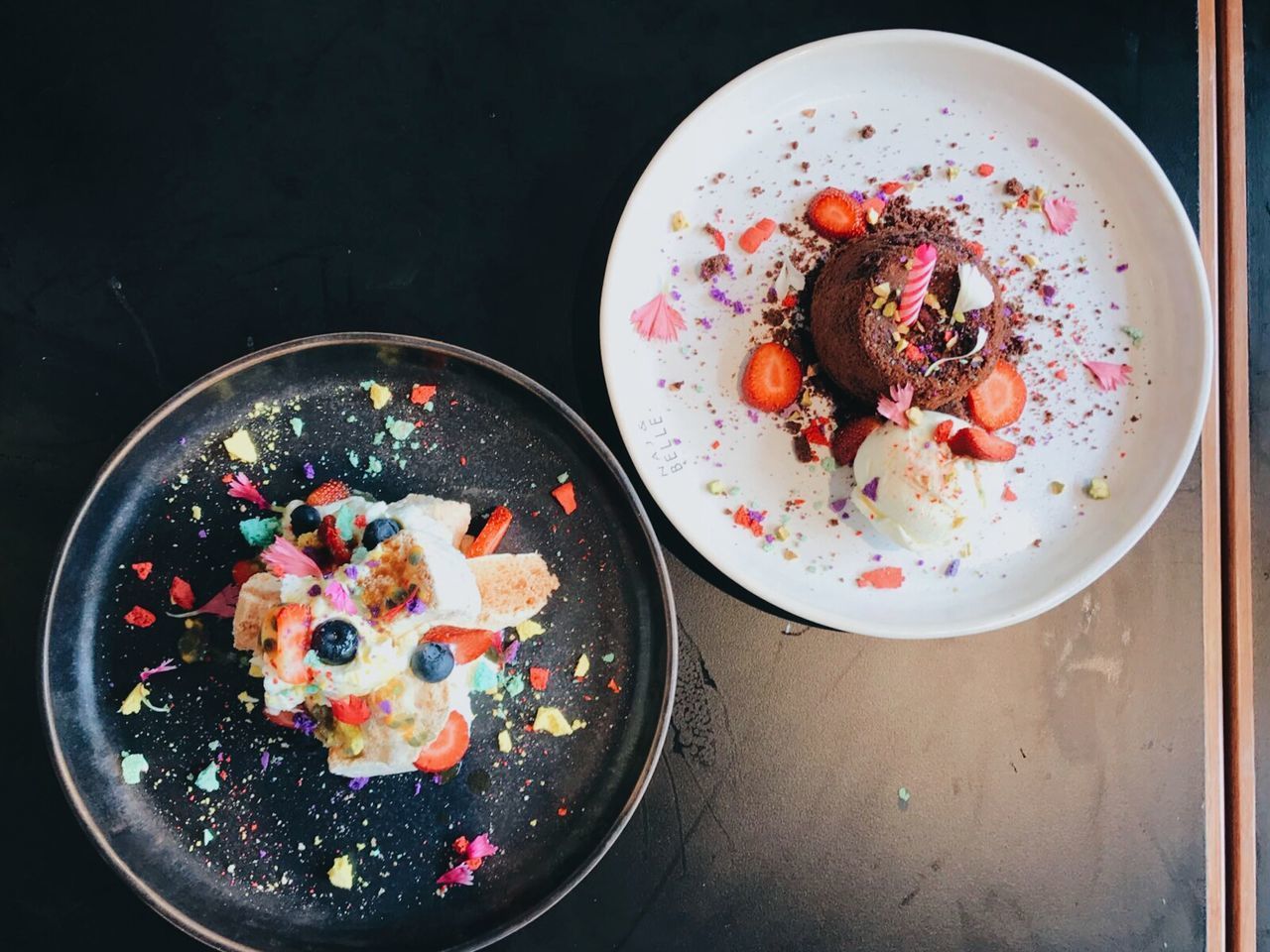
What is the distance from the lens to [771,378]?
1.65m

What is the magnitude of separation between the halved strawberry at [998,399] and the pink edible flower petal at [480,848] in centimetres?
117

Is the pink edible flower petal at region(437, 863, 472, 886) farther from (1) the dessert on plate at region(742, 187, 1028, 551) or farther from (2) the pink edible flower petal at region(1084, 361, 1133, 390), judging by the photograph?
(2) the pink edible flower petal at region(1084, 361, 1133, 390)

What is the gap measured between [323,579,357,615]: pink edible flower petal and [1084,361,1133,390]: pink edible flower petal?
1392 millimetres

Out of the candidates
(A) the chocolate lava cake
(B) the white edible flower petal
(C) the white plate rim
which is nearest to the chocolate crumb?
(A) the chocolate lava cake

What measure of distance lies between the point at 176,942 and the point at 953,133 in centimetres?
208

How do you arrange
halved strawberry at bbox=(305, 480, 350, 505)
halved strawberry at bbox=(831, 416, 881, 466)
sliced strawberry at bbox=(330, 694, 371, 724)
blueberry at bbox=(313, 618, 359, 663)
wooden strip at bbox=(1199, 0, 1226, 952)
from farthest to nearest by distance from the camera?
1. wooden strip at bbox=(1199, 0, 1226, 952)
2. halved strawberry at bbox=(831, 416, 881, 466)
3. halved strawberry at bbox=(305, 480, 350, 505)
4. sliced strawberry at bbox=(330, 694, 371, 724)
5. blueberry at bbox=(313, 618, 359, 663)

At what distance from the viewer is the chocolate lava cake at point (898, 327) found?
5.04ft

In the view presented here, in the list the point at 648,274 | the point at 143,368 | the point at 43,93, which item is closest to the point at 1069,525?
the point at 648,274

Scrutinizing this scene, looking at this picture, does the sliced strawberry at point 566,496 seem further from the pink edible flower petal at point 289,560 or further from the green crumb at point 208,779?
the green crumb at point 208,779

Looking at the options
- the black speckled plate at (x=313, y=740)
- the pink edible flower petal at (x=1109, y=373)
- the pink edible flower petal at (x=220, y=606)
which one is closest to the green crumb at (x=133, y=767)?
the black speckled plate at (x=313, y=740)

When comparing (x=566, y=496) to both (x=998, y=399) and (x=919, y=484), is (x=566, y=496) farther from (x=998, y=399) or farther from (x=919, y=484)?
(x=998, y=399)

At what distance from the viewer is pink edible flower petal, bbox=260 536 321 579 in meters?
1.41

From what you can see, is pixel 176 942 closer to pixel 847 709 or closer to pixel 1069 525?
pixel 847 709

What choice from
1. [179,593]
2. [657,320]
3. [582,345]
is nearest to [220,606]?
[179,593]
